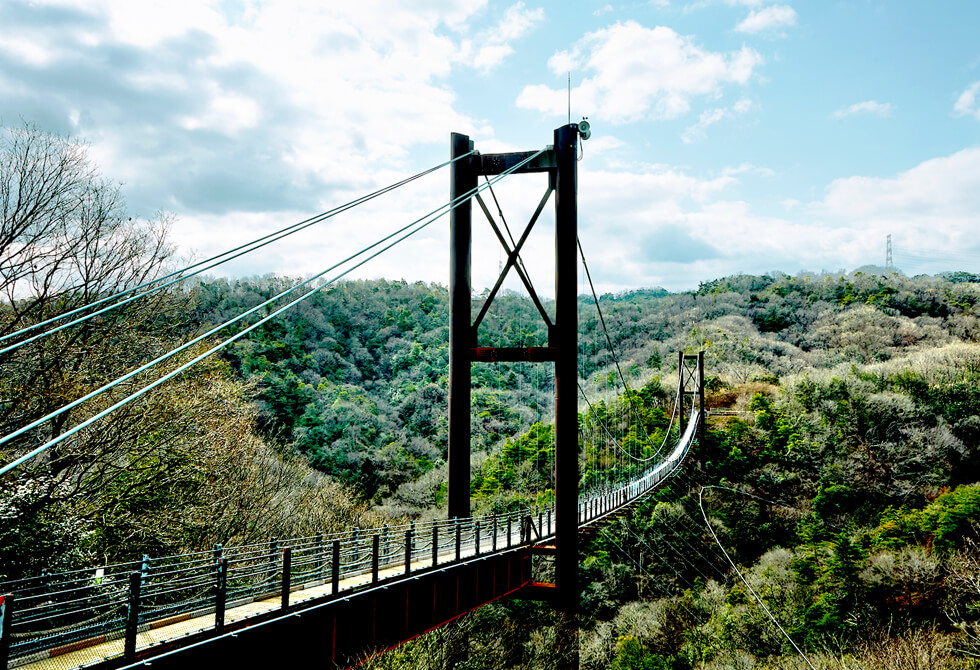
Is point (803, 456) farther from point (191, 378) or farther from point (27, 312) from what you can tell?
point (27, 312)

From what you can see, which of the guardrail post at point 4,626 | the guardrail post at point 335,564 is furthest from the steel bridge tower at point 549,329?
the guardrail post at point 4,626

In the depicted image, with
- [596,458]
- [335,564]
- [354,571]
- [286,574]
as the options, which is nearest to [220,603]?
[286,574]

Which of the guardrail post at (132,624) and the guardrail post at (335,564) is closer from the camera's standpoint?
the guardrail post at (132,624)

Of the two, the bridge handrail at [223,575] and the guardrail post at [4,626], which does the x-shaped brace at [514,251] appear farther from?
the guardrail post at [4,626]

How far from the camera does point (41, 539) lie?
896 cm

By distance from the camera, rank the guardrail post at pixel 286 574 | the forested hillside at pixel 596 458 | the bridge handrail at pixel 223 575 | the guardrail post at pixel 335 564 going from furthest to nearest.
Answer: the forested hillside at pixel 596 458 → the guardrail post at pixel 335 564 → the guardrail post at pixel 286 574 → the bridge handrail at pixel 223 575

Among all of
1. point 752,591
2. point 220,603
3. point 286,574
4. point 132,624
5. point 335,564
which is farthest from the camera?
point 752,591

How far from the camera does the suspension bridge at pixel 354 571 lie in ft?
14.1

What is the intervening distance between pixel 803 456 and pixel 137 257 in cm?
2559

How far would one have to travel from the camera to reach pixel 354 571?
689cm

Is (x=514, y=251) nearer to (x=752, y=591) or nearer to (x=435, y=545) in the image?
(x=435, y=545)

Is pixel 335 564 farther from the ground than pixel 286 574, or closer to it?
Answer: closer to it

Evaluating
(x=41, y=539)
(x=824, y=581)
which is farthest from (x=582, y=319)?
(x=41, y=539)

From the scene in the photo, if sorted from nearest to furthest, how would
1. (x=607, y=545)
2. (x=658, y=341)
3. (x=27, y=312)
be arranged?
(x=27, y=312) → (x=607, y=545) → (x=658, y=341)
